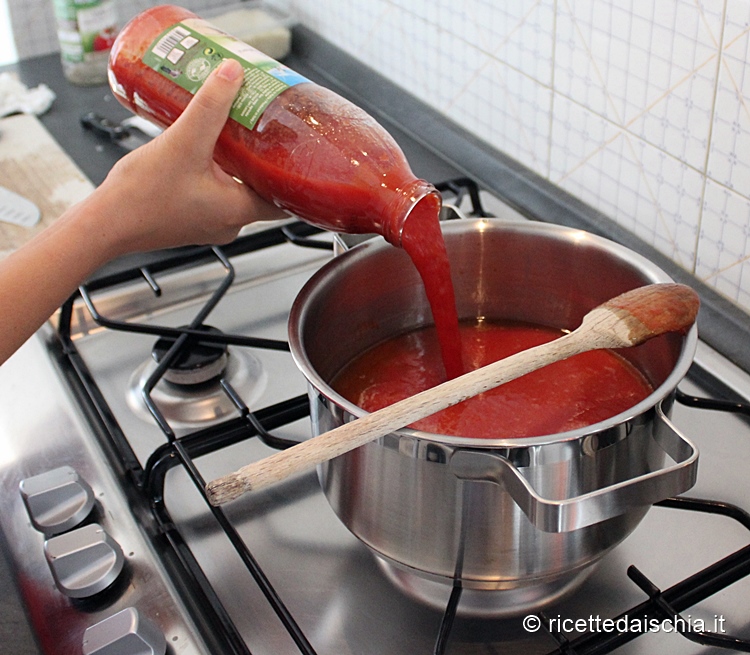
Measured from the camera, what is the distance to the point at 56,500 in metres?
0.70

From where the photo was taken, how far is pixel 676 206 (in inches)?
35.9

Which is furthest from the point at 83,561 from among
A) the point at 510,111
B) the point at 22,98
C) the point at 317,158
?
the point at 22,98

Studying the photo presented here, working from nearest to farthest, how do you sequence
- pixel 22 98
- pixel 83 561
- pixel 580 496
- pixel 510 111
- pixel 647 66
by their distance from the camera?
pixel 580 496 < pixel 83 561 < pixel 647 66 < pixel 510 111 < pixel 22 98

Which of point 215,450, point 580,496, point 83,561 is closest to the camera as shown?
point 580,496

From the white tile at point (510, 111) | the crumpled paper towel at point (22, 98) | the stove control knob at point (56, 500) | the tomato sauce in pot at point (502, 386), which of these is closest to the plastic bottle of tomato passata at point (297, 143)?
the tomato sauce in pot at point (502, 386)

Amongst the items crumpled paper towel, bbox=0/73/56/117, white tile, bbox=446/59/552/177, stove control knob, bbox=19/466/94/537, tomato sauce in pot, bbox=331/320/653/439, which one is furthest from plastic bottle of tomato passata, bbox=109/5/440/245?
crumpled paper towel, bbox=0/73/56/117

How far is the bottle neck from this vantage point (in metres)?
0.68

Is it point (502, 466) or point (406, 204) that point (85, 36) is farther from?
point (502, 466)

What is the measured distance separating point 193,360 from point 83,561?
0.87 feet

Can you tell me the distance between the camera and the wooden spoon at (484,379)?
538 mm

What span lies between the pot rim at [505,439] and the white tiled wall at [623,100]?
184mm

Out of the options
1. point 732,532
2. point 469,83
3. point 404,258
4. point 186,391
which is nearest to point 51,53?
point 469,83

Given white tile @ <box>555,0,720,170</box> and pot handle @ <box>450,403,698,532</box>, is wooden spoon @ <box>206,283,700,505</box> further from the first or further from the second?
white tile @ <box>555,0,720,170</box>

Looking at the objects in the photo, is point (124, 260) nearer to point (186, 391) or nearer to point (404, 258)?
point (186, 391)
